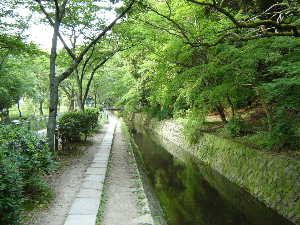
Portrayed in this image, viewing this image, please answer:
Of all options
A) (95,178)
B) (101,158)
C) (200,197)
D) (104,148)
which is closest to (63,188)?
(95,178)

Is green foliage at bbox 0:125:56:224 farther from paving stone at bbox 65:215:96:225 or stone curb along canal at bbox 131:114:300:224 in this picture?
stone curb along canal at bbox 131:114:300:224

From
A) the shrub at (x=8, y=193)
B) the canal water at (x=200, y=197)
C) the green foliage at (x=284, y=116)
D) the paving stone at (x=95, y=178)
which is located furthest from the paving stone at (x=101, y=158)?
the green foliage at (x=284, y=116)

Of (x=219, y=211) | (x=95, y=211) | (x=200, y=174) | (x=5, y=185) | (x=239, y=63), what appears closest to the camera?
(x=5, y=185)

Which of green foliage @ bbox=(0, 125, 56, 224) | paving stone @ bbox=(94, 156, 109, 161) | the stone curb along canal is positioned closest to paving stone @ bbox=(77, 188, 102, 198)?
green foliage @ bbox=(0, 125, 56, 224)

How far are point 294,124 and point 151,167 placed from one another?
6.05m

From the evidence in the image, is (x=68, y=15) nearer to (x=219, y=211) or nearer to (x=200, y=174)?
(x=200, y=174)

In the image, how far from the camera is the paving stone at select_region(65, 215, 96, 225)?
12.7ft

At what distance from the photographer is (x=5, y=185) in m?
3.10

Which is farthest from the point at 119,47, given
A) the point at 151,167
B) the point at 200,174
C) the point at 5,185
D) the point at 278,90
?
the point at 5,185

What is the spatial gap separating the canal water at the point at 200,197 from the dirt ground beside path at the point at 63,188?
2.41 meters

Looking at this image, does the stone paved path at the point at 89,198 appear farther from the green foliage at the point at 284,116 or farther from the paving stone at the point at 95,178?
the green foliage at the point at 284,116

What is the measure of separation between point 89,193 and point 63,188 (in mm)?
805

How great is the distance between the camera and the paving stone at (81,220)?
12.7ft

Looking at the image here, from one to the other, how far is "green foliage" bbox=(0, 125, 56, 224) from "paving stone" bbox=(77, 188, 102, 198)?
83cm
